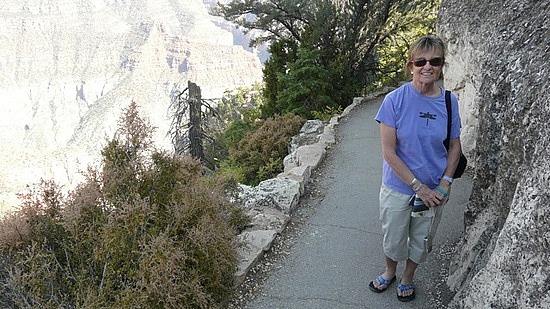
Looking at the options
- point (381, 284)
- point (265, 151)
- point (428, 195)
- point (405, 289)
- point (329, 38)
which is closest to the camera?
point (428, 195)

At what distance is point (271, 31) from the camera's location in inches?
698

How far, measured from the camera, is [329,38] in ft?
54.1

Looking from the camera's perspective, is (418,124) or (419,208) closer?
(418,124)

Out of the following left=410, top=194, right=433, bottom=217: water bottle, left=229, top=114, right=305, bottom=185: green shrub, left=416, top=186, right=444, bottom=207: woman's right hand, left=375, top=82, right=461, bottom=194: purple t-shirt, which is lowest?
left=229, top=114, right=305, bottom=185: green shrub

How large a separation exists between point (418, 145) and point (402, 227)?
2.29ft

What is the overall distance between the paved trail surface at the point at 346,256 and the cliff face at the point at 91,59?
104m

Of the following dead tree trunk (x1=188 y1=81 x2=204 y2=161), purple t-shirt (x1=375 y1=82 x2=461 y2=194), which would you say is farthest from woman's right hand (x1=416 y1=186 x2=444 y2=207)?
dead tree trunk (x1=188 y1=81 x2=204 y2=161)

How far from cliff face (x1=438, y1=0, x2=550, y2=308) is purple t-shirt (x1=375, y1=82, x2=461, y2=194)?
1.32ft

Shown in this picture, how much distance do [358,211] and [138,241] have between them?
11.3 feet

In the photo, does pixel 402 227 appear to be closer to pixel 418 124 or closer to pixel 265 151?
pixel 418 124

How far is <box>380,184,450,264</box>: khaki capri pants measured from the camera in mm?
3510

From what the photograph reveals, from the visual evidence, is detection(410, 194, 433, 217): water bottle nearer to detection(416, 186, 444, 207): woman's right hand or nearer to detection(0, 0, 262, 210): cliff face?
detection(416, 186, 444, 207): woman's right hand

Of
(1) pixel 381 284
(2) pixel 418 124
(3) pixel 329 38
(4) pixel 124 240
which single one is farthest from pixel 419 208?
(3) pixel 329 38

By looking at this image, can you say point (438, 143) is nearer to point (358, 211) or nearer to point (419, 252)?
point (419, 252)
